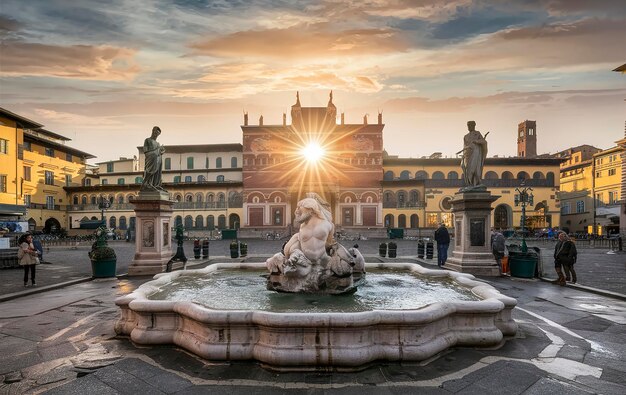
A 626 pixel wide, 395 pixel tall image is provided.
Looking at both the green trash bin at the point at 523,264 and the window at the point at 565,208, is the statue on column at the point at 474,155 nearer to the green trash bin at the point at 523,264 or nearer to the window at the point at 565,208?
the green trash bin at the point at 523,264

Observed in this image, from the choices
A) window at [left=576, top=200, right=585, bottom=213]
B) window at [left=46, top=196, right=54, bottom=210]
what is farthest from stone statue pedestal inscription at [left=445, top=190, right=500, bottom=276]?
window at [left=46, top=196, right=54, bottom=210]

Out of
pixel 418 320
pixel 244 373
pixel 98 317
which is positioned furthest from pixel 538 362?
pixel 98 317

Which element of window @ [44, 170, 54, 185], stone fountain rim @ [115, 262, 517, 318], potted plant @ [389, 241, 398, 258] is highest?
window @ [44, 170, 54, 185]

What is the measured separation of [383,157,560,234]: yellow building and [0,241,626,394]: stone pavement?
4021cm

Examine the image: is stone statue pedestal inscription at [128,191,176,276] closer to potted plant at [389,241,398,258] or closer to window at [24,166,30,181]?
potted plant at [389,241,398,258]

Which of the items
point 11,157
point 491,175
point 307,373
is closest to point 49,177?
point 11,157

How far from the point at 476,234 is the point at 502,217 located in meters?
40.0

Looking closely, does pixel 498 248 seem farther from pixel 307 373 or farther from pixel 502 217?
pixel 502 217

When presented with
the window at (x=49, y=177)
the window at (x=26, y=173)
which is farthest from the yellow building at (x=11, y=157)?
the window at (x=49, y=177)

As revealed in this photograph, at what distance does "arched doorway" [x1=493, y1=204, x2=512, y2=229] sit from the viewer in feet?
148

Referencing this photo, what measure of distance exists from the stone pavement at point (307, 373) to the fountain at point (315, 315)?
16 cm

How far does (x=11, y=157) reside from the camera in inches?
1385

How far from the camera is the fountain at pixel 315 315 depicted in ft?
12.7

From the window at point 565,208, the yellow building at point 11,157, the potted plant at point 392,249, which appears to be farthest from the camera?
the window at point 565,208
